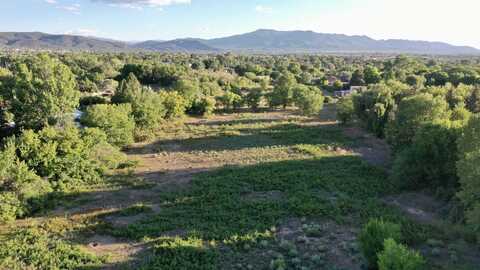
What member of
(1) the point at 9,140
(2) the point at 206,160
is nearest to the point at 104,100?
(2) the point at 206,160

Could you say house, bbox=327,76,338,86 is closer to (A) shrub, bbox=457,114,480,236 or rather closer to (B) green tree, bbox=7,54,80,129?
(B) green tree, bbox=7,54,80,129

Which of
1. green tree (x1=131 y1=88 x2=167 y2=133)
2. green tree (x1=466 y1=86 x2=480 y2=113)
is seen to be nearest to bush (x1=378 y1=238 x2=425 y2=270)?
green tree (x1=466 y1=86 x2=480 y2=113)

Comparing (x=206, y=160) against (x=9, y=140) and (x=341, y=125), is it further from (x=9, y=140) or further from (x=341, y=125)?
(x=341, y=125)

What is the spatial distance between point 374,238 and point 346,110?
42983mm

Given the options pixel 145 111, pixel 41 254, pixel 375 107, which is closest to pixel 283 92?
pixel 375 107

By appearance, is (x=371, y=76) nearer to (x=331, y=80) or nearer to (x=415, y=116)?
(x=331, y=80)

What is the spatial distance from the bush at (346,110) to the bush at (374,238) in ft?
137

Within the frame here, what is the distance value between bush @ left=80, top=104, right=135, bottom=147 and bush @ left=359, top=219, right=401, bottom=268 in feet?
97.5

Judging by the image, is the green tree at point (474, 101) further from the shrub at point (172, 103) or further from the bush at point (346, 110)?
the shrub at point (172, 103)

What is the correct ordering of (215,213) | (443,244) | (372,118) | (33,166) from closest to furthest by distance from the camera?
(443,244) → (215,213) → (33,166) → (372,118)

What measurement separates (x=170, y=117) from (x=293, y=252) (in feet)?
144

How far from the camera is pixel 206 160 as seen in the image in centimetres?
4228

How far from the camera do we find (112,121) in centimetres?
4228

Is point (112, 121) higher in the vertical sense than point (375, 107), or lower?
lower
